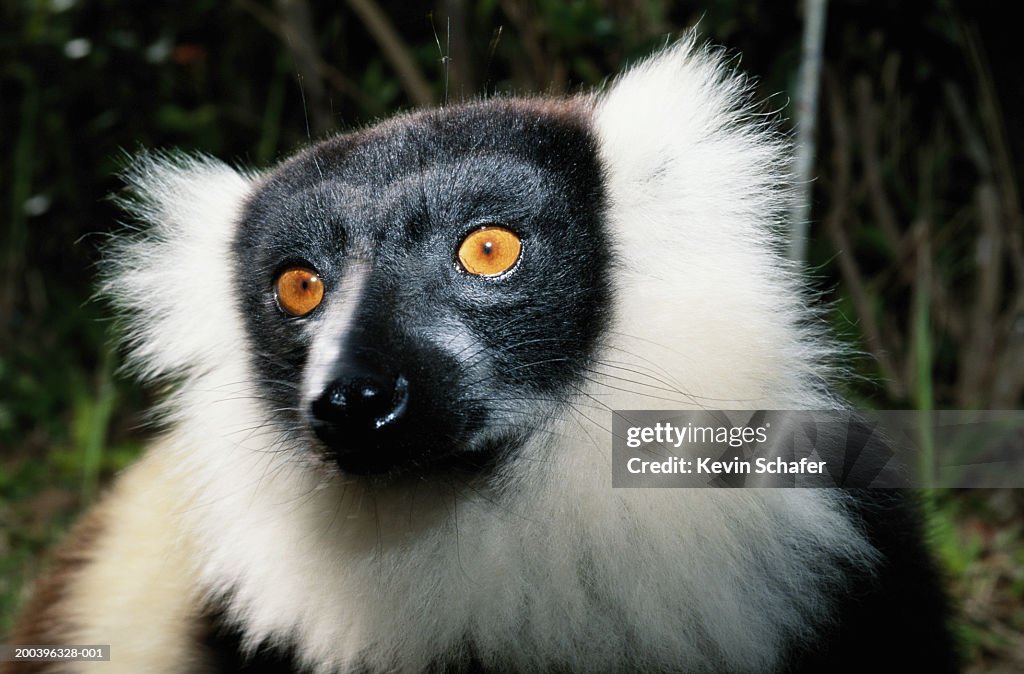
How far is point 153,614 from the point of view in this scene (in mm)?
2367

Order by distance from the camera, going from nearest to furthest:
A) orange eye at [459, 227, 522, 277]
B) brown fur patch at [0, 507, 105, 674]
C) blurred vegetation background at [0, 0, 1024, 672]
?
orange eye at [459, 227, 522, 277]
brown fur patch at [0, 507, 105, 674]
blurred vegetation background at [0, 0, 1024, 672]

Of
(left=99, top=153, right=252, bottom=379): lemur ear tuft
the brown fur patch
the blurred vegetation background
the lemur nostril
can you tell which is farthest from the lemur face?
the blurred vegetation background

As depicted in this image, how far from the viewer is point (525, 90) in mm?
4848

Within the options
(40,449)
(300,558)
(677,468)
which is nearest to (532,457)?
(677,468)

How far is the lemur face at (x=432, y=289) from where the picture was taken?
1.84 metres

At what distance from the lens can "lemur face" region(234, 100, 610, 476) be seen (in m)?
1.84

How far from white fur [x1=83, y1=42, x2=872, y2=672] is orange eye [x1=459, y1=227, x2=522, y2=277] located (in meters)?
0.24

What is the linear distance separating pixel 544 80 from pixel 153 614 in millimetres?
3427

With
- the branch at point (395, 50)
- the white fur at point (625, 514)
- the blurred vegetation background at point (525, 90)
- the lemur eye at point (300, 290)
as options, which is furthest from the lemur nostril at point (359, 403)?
the branch at point (395, 50)

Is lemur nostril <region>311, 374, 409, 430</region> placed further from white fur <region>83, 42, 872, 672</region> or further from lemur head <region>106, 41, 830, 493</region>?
white fur <region>83, 42, 872, 672</region>

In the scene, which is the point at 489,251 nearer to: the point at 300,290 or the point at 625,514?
→ the point at 300,290

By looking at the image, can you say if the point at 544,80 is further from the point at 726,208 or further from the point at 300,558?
the point at 300,558

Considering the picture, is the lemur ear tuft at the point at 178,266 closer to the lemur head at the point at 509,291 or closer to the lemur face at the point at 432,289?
the lemur head at the point at 509,291

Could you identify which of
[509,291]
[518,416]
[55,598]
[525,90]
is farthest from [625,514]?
[525,90]
